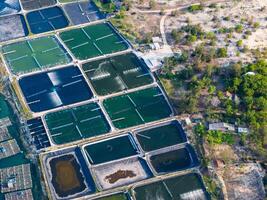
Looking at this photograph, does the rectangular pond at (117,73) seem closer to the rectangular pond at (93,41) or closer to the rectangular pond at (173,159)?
the rectangular pond at (93,41)

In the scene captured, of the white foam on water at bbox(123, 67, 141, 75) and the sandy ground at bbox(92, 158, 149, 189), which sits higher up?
the white foam on water at bbox(123, 67, 141, 75)

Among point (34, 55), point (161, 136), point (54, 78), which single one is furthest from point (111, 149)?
point (34, 55)

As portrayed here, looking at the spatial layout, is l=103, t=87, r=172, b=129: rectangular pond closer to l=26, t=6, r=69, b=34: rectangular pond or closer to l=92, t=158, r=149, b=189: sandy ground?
l=92, t=158, r=149, b=189: sandy ground

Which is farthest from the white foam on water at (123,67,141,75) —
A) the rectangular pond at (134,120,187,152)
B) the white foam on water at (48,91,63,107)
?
the rectangular pond at (134,120,187,152)

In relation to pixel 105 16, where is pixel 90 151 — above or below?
below

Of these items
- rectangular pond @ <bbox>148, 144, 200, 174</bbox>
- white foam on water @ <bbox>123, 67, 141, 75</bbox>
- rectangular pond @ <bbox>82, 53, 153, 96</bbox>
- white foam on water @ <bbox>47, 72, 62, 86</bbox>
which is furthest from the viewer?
white foam on water @ <bbox>123, 67, 141, 75</bbox>

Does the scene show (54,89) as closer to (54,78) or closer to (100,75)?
(54,78)

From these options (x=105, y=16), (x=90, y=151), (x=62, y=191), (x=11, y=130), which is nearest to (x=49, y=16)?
(x=105, y=16)

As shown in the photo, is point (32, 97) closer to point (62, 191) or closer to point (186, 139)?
point (62, 191)
